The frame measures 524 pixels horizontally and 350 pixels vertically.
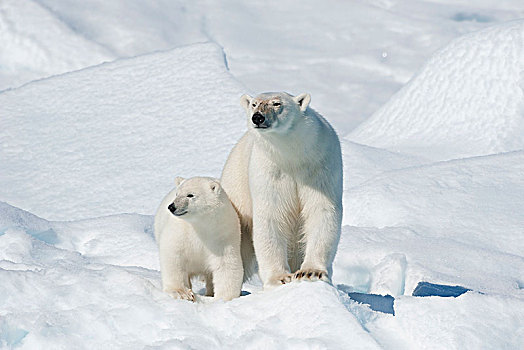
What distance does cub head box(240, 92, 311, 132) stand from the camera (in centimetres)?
332

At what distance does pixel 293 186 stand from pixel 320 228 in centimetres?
24

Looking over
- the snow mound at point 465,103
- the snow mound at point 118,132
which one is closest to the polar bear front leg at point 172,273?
the snow mound at point 118,132

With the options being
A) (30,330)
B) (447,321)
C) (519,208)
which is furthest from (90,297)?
(519,208)

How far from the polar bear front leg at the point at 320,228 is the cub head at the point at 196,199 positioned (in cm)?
43

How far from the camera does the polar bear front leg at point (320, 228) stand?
354cm

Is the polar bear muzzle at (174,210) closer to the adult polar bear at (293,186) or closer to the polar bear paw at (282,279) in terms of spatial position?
the adult polar bear at (293,186)

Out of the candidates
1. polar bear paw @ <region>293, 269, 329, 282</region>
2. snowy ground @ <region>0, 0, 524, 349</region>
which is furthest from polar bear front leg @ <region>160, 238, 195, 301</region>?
polar bear paw @ <region>293, 269, 329, 282</region>

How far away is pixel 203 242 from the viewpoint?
3.67 m

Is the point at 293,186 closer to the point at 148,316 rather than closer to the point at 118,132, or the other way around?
the point at 148,316

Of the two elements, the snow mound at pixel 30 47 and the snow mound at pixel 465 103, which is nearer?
the snow mound at pixel 465 103

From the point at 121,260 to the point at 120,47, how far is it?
14.5 m


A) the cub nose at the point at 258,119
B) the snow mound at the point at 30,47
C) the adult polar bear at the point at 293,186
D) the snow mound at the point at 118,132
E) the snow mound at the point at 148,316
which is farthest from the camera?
the snow mound at the point at 30,47

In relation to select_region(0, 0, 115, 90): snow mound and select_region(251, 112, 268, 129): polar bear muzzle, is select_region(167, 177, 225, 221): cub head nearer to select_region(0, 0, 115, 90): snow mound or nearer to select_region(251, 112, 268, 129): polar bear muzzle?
select_region(251, 112, 268, 129): polar bear muzzle

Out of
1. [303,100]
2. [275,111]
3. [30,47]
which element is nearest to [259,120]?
[275,111]
